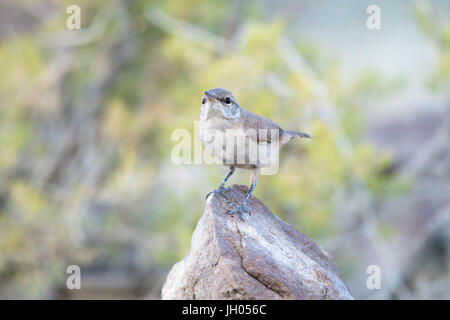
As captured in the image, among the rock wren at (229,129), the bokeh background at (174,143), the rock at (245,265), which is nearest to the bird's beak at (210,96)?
the rock wren at (229,129)

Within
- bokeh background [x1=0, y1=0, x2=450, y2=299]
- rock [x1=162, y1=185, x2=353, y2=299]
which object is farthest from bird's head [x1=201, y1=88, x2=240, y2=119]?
bokeh background [x1=0, y1=0, x2=450, y2=299]

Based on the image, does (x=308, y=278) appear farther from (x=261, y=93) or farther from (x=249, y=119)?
(x=261, y=93)

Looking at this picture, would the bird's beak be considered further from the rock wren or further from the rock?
the rock

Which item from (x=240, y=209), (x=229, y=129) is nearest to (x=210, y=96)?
(x=229, y=129)

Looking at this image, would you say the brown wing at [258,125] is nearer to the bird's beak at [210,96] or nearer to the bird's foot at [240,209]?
the bird's beak at [210,96]

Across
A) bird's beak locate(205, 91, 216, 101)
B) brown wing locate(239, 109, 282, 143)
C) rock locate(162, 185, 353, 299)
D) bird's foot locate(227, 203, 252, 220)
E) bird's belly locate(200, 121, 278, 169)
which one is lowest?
rock locate(162, 185, 353, 299)

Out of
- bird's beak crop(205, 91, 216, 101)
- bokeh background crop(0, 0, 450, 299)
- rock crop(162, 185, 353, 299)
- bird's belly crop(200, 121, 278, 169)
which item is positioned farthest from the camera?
bokeh background crop(0, 0, 450, 299)

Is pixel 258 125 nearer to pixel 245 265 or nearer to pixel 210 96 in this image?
pixel 210 96

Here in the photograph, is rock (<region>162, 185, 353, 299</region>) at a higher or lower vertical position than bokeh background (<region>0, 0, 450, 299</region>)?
lower

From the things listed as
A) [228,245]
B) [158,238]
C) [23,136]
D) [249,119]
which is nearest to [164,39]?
[23,136]

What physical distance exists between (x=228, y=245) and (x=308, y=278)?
0.41m

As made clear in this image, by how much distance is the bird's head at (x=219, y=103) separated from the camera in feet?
7.93

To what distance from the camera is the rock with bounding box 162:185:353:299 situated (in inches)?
78.5

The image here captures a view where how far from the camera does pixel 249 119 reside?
2.62 metres
